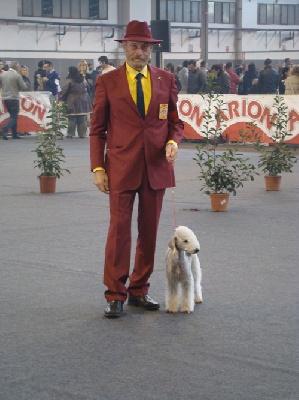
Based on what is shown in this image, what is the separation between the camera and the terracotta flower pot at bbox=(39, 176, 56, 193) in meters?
14.3

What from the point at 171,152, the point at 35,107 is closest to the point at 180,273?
the point at 171,152

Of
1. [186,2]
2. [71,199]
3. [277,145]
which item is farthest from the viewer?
[186,2]

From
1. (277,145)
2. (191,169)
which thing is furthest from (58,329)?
(191,169)

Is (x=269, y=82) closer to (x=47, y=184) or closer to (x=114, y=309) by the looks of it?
(x=47, y=184)

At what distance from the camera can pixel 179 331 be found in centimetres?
646

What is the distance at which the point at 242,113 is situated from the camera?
21.9 meters

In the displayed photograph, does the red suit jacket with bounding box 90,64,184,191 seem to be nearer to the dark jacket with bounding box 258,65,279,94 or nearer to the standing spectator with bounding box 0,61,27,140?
the dark jacket with bounding box 258,65,279,94

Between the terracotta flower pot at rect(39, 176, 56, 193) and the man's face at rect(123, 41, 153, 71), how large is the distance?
7518 mm

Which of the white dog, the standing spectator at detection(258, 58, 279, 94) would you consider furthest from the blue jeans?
the white dog

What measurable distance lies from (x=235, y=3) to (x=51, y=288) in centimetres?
5330

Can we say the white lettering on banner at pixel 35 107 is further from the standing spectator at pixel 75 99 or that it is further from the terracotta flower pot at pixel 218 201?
the terracotta flower pot at pixel 218 201

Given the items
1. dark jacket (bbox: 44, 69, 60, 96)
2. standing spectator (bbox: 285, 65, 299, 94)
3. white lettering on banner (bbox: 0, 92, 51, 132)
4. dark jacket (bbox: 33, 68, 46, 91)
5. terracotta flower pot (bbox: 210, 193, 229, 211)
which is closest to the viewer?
terracotta flower pot (bbox: 210, 193, 229, 211)

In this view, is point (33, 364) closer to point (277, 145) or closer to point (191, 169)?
point (277, 145)

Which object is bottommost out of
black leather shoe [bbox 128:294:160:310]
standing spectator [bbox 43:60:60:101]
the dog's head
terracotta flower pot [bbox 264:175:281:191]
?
terracotta flower pot [bbox 264:175:281:191]
